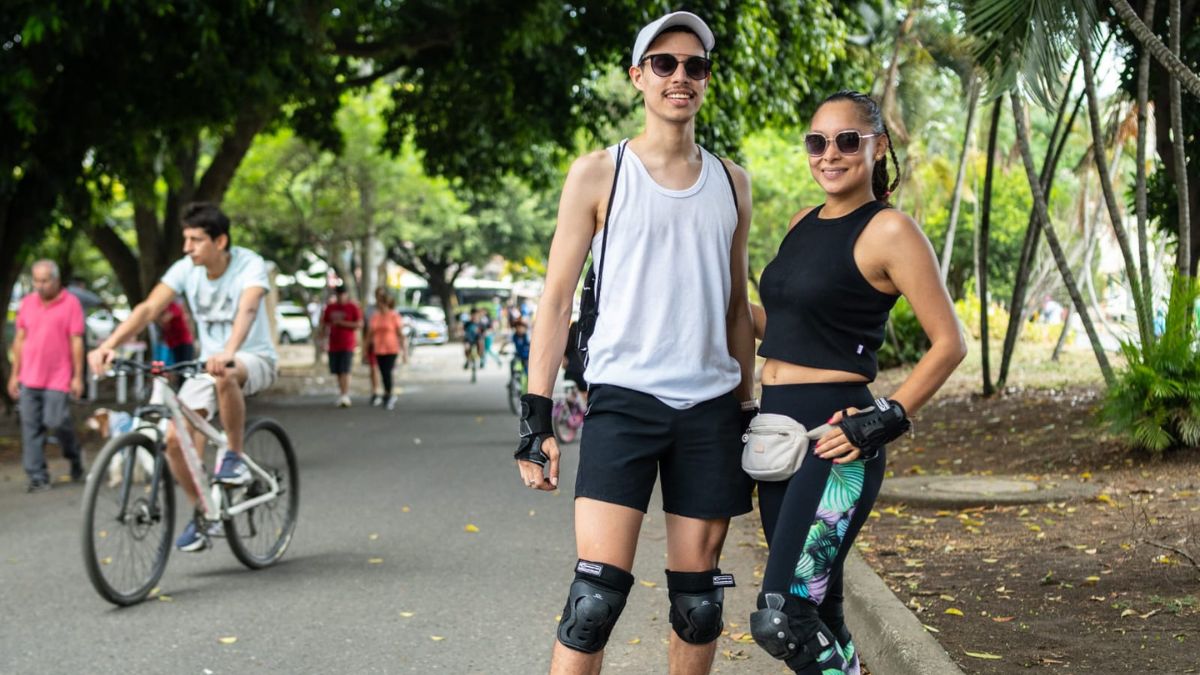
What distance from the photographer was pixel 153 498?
6.91m

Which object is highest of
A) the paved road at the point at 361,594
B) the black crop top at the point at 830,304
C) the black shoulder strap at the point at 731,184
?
the black shoulder strap at the point at 731,184

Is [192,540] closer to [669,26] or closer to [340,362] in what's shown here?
[669,26]

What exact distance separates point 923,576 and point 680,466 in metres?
3.17

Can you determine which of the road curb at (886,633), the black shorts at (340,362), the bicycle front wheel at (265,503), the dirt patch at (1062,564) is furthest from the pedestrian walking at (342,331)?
the road curb at (886,633)

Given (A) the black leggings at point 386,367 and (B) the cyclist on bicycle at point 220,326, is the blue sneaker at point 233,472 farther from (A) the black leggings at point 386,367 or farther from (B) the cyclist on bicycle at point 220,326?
(A) the black leggings at point 386,367

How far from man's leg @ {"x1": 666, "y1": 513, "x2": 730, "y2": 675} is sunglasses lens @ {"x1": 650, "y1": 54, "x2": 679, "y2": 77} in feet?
3.66

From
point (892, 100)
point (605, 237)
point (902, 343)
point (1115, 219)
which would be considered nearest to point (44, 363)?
point (1115, 219)

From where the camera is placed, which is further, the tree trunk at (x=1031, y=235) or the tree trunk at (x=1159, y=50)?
the tree trunk at (x=1031, y=235)

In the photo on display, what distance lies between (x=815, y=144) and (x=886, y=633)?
217cm

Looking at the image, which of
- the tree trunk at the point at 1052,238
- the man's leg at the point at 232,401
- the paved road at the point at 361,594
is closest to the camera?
the paved road at the point at 361,594

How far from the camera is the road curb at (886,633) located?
15.5ft

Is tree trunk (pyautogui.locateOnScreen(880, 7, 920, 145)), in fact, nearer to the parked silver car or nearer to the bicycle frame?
the bicycle frame

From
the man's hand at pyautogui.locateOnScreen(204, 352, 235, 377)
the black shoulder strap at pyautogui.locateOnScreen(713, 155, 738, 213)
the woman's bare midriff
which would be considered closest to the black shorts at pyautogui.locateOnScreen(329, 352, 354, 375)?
the man's hand at pyautogui.locateOnScreen(204, 352, 235, 377)

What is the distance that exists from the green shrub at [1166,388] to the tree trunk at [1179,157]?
700mm
